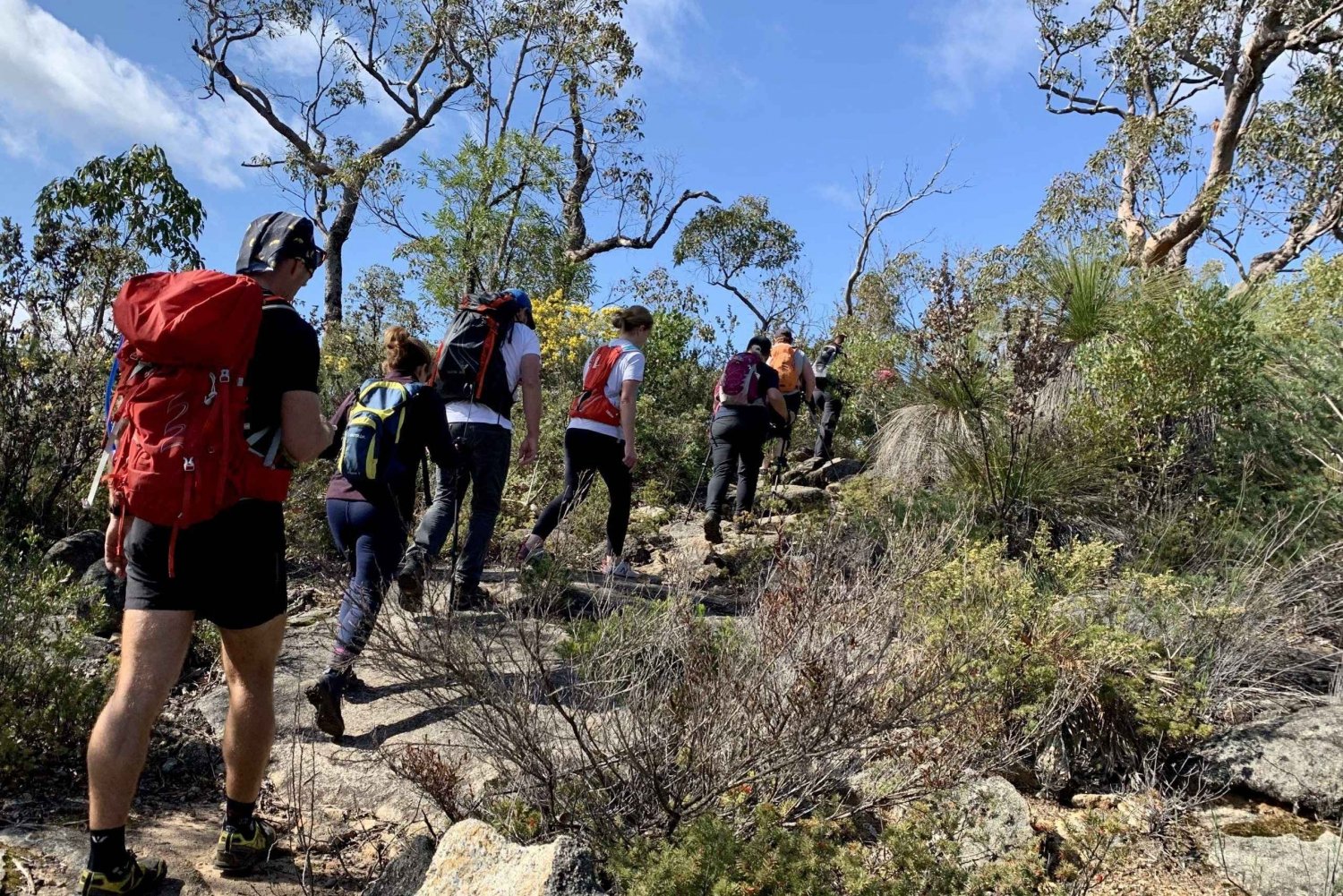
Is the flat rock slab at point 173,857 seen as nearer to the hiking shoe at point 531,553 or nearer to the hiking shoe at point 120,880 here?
the hiking shoe at point 120,880

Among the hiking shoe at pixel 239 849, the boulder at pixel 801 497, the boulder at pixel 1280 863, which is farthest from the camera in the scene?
the boulder at pixel 801 497

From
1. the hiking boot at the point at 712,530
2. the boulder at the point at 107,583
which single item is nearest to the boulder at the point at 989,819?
the hiking boot at the point at 712,530

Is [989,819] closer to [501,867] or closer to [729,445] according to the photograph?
[501,867]

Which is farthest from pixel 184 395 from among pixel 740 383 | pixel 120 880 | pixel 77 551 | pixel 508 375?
pixel 740 383

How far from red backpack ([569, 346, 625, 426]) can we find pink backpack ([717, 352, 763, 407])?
1.35 meters

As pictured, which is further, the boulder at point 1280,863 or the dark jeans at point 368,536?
the dark jeans at point 368,536

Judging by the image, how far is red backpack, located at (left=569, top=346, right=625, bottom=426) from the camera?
16.1 ft

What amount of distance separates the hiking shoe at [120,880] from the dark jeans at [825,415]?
822 centimetres

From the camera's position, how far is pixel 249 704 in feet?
7.55

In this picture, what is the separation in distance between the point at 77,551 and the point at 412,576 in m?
2.77

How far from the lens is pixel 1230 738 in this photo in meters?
3.37

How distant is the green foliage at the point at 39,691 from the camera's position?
2805 mm

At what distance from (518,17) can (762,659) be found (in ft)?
55.7

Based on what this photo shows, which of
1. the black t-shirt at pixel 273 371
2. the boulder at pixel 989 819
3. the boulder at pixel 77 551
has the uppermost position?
the black t-shirt at pixel 273 371
